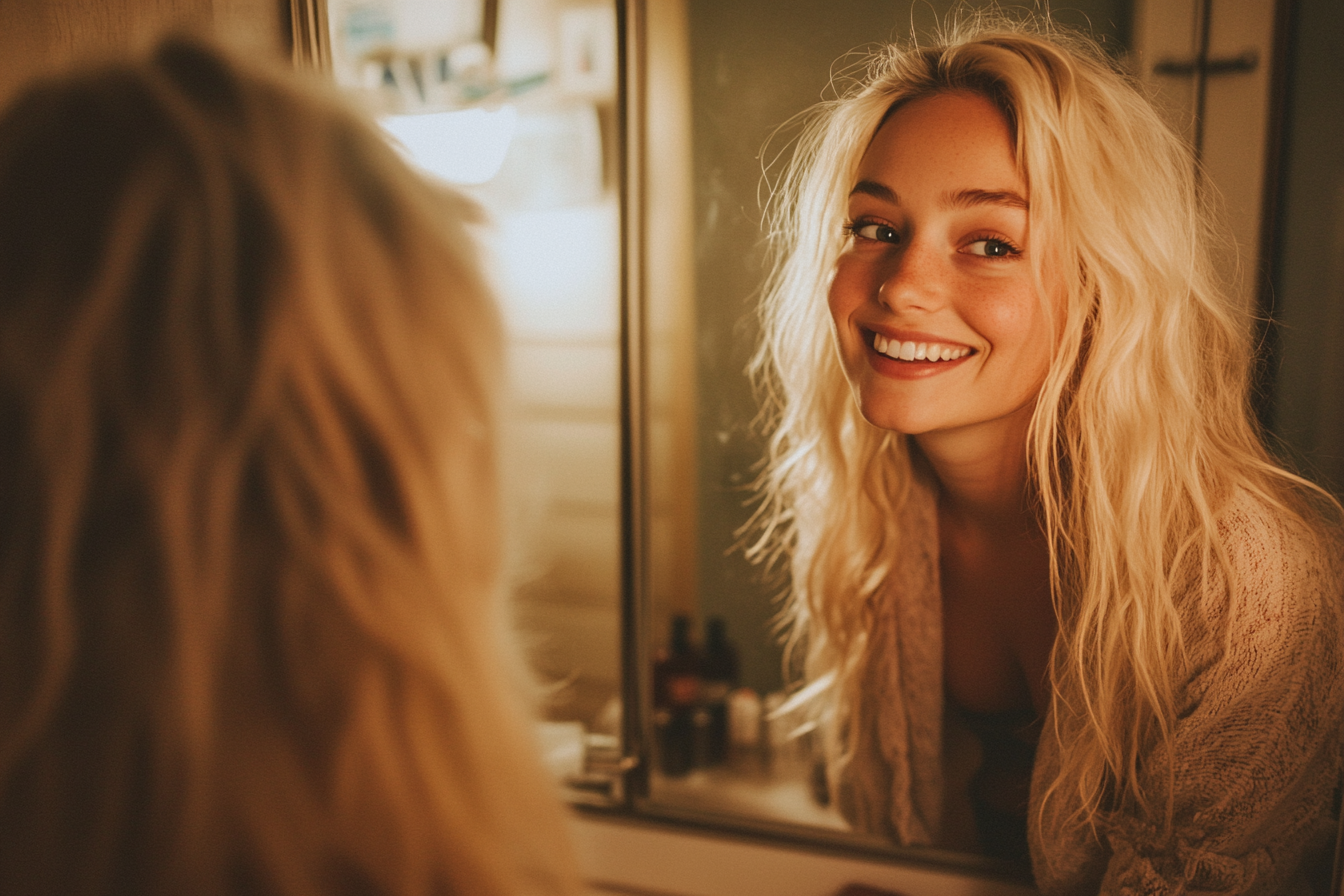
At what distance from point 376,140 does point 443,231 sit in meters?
0.05

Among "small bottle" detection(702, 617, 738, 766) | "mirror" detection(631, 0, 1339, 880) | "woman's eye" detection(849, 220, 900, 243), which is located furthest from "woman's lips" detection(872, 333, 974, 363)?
"small bottle" detection(702, 617, 738, 766)

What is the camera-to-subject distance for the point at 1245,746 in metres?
0.70

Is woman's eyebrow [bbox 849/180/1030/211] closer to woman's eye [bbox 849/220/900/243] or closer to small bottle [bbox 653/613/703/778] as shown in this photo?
woman's eye [bbox 849/220/900/243]

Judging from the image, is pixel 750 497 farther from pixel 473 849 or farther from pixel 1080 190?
pixel 473 849

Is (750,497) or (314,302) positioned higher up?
(314,302)

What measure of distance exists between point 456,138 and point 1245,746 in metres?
1.12

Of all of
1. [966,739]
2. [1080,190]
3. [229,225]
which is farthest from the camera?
[966,739]

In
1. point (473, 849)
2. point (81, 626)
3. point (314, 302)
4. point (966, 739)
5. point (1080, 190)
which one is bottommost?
point (966, 739)

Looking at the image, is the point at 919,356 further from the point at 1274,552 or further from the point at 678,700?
the point at 678,700

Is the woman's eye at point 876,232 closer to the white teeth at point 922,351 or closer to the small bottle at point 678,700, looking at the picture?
the white teeth at point 922,351

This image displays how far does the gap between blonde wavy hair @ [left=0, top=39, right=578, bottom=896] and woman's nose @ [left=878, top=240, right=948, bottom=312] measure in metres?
0.51

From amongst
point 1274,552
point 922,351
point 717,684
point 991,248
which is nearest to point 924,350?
point 922,351

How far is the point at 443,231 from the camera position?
14.6 inches

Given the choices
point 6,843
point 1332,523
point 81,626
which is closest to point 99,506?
point 81,626
